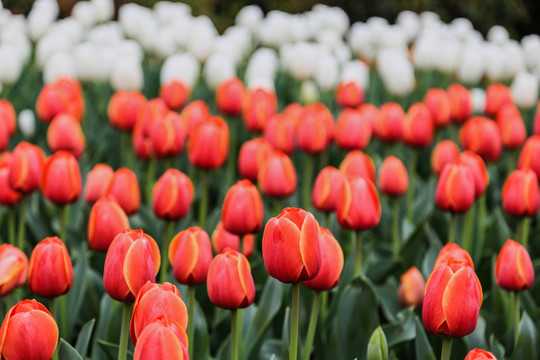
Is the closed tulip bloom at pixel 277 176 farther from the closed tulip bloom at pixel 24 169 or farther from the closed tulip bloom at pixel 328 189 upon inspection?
the closed tulip bloom at pixel 24 169

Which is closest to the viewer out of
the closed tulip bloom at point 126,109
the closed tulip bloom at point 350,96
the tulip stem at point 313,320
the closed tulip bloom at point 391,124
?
the tulip stem at point 313,320

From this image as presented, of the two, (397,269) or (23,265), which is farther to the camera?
(397,269)

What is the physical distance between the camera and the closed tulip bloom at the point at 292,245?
1378mm

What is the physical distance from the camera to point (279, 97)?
4.76 metres

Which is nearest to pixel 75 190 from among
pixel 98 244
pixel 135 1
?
pixel 98 244

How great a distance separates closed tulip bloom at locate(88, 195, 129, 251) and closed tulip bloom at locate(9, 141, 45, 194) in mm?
406

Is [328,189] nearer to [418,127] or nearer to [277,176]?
[277,176]

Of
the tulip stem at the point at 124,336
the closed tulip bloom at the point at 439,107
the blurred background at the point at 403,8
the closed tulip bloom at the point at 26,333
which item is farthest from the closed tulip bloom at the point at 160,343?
the blurred background at the point at 403,8

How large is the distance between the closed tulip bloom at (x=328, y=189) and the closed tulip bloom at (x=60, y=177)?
0.69 meters

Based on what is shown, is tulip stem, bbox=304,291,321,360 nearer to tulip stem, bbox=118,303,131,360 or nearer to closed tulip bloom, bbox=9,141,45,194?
tulip stem, bbox=118,303,131,360

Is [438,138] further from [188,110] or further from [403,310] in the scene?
[403,310]

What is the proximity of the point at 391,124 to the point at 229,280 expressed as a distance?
5.52 feet

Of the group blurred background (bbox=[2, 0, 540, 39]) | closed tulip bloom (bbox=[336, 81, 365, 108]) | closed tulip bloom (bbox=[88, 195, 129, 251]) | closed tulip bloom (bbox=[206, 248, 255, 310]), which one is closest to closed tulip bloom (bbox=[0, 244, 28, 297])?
closed tulip bloom (bbox=[88, 195, 129, 251])

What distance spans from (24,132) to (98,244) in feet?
6.52
